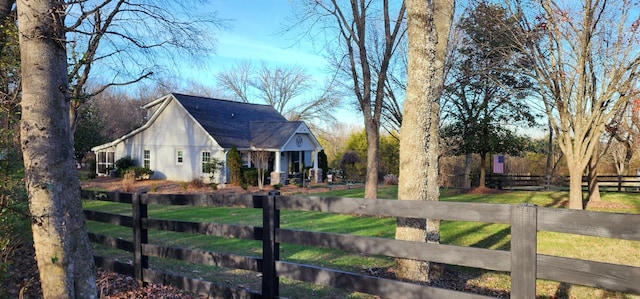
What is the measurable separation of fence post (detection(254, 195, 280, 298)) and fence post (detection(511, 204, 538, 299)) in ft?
6.99

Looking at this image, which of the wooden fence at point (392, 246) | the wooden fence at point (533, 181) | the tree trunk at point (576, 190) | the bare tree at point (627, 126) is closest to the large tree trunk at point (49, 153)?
the wooden fence at point (392, 246)

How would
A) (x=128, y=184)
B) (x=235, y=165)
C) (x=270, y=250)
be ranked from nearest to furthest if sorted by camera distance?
1. (x=270, y=250)
2. (x=128, y=184)
3. (x=235, y=165)

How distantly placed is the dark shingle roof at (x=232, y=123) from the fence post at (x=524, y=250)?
23.4 metres

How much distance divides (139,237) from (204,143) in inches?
846

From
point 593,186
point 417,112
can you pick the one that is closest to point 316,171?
point 593,186

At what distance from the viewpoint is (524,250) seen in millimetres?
2910

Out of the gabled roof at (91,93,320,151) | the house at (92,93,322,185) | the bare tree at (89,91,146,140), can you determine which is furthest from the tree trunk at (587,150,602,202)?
the bare tree at (89,91,146,140)

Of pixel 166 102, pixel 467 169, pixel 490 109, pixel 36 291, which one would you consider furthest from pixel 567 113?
pixel 166 102

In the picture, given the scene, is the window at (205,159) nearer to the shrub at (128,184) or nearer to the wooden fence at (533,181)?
the shrub at (128,184)

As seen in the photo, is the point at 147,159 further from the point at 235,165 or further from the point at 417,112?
the point at 417,112

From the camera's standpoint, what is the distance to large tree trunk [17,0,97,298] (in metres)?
3.36

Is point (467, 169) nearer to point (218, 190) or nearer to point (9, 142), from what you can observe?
point (218, 190)

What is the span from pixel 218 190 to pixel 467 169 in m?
15.2

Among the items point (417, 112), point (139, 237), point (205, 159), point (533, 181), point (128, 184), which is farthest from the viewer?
point (533, 181)
